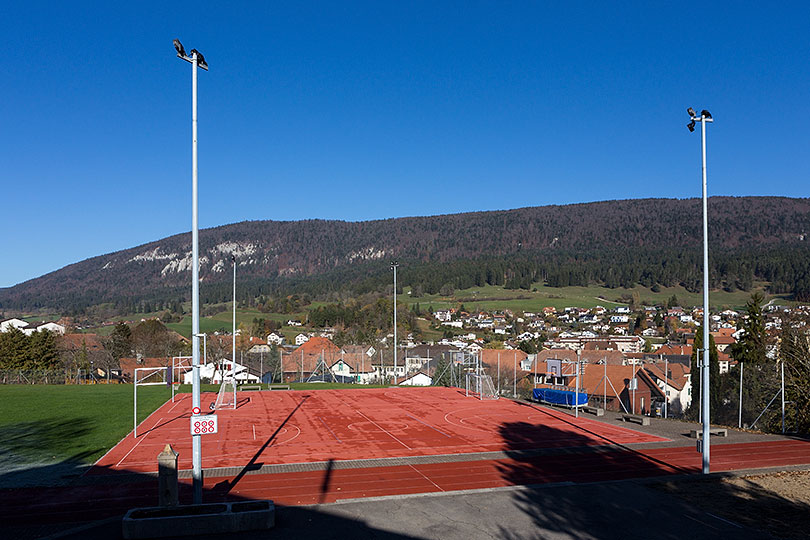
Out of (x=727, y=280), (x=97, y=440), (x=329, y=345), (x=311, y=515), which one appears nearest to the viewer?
(x=311, y=515)

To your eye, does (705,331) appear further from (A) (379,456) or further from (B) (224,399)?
(B) (224,399)

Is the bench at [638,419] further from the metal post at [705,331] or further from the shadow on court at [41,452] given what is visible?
the shadow on court at [41,452]

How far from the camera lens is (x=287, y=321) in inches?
5074

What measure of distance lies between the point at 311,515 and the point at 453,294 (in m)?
144

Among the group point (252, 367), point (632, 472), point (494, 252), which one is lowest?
point (252, 367)

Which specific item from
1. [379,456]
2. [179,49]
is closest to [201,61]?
[179,49]

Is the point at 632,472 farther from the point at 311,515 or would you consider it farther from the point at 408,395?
the point at 408,395

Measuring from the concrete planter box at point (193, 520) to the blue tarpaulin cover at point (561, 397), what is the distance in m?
20.3

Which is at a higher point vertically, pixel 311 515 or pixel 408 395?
pixel 311 515

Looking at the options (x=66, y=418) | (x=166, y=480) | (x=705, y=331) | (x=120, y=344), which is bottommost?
(x=120, y=344)

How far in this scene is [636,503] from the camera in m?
13.1

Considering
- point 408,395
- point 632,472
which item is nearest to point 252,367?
point 408,395

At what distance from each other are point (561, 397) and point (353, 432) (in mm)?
12290

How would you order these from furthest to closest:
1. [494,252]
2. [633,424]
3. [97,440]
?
[494,252], [633,424], [97,440]
